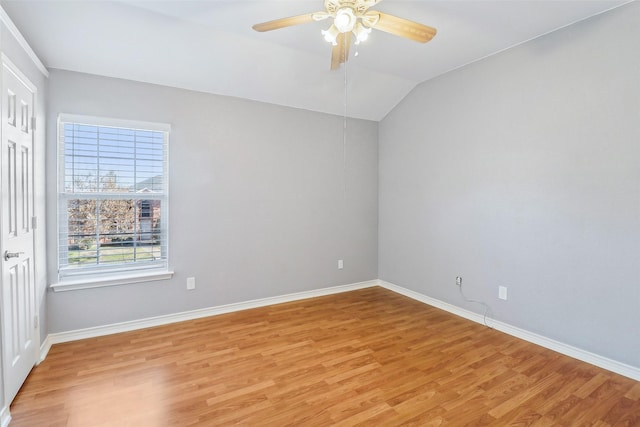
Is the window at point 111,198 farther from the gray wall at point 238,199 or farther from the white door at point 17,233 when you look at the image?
the white door at point 17,233

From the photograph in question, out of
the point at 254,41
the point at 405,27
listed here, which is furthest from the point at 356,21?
the point at 254,41

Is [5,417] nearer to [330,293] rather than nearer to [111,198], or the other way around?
[111,198]

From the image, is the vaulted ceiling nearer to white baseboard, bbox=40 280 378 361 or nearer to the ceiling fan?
the ceiling fan

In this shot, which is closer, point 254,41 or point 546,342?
point 546,342

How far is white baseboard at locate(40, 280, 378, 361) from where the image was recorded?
9.20ft

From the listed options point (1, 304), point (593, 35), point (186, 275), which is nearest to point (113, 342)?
point (186, 275)

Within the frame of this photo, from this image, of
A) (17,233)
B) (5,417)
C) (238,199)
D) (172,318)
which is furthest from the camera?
(238,199)

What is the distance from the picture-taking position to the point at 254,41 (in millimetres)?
2912

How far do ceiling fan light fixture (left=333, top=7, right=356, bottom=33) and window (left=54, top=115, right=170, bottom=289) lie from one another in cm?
210

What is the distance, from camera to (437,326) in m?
3.21

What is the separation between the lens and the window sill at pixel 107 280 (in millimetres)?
2807

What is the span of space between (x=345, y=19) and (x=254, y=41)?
4.61ft

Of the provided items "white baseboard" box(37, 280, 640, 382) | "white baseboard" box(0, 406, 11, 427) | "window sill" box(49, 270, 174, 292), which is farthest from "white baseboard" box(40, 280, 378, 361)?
"white baseboard" box(0, 406, 11, 427)

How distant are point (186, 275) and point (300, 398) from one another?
188 centimetres
